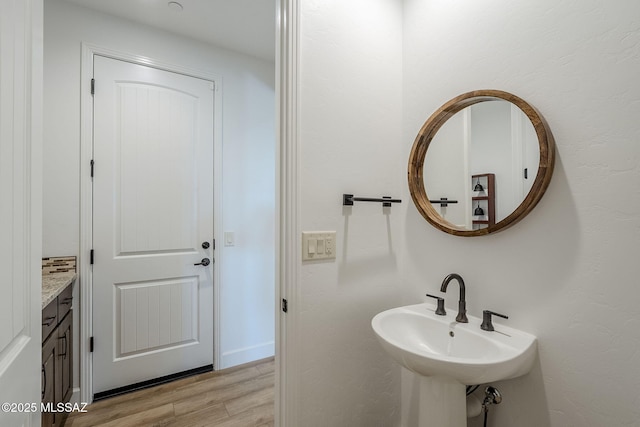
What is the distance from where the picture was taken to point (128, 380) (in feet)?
6.47

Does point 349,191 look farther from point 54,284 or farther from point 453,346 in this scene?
point 54,284

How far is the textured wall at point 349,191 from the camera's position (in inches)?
46.8

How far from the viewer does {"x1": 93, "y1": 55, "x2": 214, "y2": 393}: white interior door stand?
6.24ft

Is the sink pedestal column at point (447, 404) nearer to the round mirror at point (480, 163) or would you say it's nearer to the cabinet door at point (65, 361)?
the round mirror at point (480, 163)

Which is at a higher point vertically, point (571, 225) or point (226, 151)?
point (226, 151)

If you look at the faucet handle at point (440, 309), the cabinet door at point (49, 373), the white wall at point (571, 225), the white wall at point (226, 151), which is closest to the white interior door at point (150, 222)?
the white wall at point (226, 151)

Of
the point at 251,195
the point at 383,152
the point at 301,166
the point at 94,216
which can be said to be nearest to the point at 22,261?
the point at 301,166

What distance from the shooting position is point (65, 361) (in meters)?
1.62

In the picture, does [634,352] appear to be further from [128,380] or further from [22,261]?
[128,380]

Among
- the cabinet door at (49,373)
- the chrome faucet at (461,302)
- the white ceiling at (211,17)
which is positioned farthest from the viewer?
the white ceiling at (211,17)

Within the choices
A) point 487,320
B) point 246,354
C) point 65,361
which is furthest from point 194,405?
point 487,320

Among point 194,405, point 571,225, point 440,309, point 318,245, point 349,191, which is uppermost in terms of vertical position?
point 349,191

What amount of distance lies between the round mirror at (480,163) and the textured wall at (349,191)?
0.19 m

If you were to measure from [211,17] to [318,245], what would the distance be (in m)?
1.85
